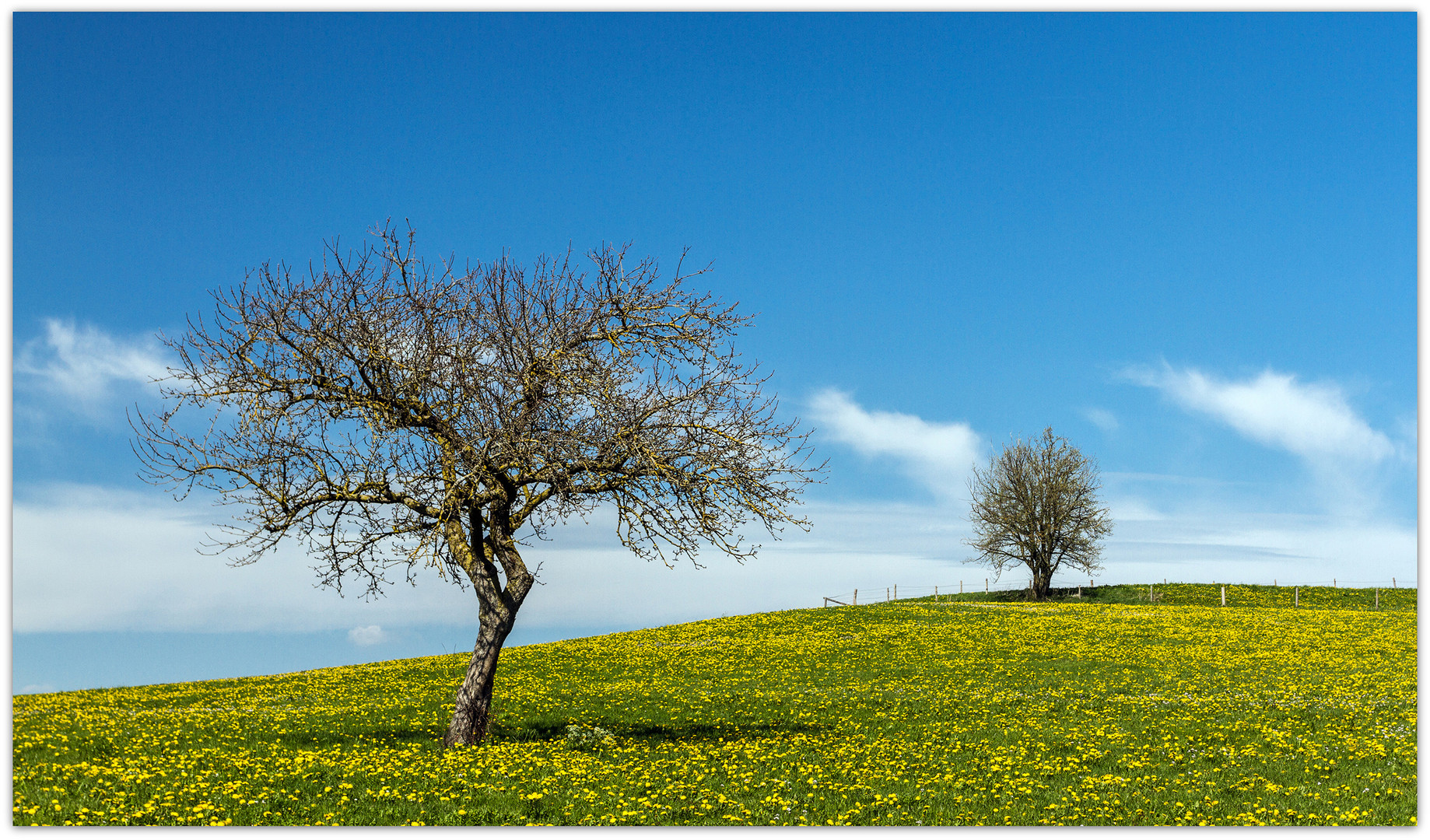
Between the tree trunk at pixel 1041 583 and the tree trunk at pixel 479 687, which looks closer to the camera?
the tree trunk at pixel 479 687

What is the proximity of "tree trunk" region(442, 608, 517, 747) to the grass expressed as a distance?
0.55 meters

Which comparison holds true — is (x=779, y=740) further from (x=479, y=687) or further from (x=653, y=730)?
(x=479, y=687)

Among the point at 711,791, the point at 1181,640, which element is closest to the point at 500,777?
the point at 711,791

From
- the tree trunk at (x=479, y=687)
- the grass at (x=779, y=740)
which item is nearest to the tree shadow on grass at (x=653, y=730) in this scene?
the grass at (x=779, y=740)

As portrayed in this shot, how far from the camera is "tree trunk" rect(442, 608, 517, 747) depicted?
18.6 metres

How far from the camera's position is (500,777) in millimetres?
15883

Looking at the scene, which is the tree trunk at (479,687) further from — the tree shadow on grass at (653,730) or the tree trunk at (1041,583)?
the tree trunk at (1041,583)

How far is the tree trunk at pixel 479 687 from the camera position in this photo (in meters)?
18.6

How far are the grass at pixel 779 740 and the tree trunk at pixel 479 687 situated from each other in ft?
1.79

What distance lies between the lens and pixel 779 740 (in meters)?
20.3

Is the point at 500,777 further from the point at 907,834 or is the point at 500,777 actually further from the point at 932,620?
the point at 932,620

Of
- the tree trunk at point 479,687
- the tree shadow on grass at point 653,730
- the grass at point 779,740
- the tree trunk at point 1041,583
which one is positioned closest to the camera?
the grass at point 779,740

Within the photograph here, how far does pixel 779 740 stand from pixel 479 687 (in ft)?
21.6

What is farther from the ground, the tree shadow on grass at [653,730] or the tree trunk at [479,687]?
the tree trunk at [479,687]
